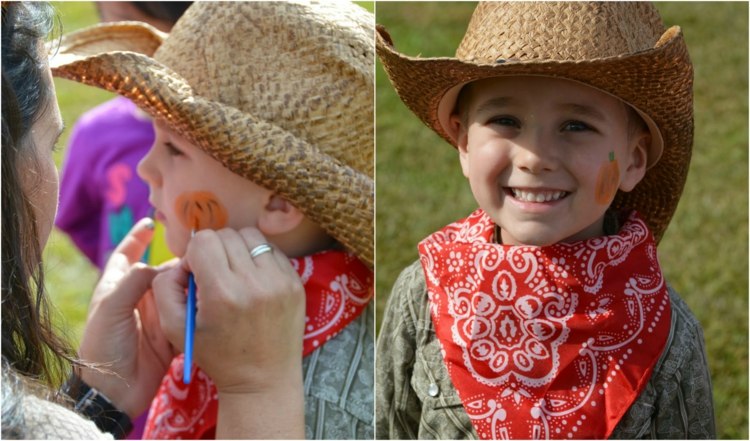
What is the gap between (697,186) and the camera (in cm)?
490

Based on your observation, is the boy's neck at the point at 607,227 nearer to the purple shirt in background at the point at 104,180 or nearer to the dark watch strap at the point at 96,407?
the dark watch strap at the point at 96,407

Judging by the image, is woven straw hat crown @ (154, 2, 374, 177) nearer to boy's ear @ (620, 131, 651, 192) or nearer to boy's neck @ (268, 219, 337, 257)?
boy's neck @ (268, 219, 337, 257)

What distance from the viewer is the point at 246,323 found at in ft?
6.95

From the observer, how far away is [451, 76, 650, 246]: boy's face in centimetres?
199

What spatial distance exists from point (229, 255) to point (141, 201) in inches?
58.7

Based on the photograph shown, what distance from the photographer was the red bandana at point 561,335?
2.06m

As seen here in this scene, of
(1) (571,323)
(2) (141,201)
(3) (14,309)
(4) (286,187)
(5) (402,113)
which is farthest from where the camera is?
(5) (402,113)

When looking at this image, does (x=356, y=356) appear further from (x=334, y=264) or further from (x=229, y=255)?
(x=229, y=255)

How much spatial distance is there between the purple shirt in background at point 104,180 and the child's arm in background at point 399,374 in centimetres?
149

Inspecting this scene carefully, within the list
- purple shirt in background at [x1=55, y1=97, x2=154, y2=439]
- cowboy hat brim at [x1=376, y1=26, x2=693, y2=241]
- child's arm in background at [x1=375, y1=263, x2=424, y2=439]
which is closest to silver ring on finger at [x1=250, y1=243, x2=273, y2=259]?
child's arm in background at [x1=375, y1=263, x2=424, y2=439]

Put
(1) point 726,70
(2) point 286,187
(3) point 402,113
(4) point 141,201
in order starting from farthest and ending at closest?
(1) point 726,70, (3) point 402,113, (4) point 141,201, (2) point 286,187

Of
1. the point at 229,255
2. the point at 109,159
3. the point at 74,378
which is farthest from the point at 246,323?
the point at 109,159

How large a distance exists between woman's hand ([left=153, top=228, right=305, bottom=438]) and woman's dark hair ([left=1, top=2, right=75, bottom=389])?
1.45 feet

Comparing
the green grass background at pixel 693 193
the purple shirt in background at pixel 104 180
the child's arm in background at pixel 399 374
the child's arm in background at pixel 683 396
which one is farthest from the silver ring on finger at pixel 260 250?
the green grass background at pixel 693 193
